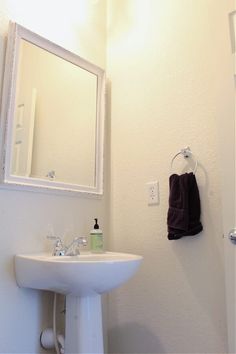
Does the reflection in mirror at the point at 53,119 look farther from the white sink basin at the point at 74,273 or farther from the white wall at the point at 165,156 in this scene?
the white sink basin at the point at 74,273

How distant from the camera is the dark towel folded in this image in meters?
1.25

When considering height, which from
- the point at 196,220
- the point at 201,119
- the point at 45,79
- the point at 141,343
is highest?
the point at 45,79

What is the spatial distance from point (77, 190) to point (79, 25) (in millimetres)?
918

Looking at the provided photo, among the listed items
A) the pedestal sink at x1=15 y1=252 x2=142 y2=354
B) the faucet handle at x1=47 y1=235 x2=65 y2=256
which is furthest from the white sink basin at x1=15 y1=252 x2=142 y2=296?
the faucet handle at x1=47 y1=235 x2=65 y2=256

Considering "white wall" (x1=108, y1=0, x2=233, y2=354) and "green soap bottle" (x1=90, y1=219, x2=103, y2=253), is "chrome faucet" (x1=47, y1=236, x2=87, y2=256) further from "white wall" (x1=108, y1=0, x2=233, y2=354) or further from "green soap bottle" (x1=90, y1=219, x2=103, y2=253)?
"white wall" (x1=108, y1=0, x2=233, y2=354)

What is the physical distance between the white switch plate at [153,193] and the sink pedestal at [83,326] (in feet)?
1.66

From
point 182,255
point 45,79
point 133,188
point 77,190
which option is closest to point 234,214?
point 182,255

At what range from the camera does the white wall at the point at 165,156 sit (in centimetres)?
122

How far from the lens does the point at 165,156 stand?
56.9 inches

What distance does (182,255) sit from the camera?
1313 millimetres

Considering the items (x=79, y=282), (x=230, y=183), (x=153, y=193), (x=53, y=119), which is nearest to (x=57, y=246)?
(x=79, y=282)

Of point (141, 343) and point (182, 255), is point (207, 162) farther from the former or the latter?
point (141, 343)

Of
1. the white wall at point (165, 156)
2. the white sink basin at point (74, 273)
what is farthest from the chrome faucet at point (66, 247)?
the white wall at point (165, 156)

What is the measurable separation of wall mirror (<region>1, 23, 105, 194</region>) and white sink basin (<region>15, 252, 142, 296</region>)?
0.36 metres
